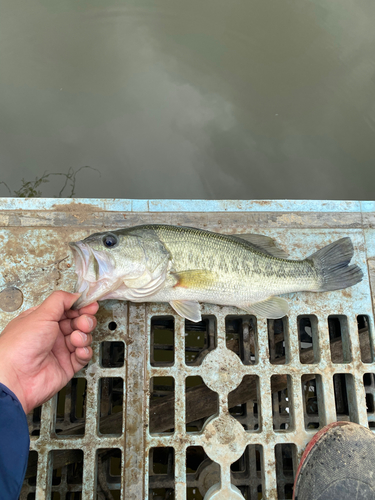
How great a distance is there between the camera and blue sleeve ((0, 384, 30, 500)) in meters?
1.50

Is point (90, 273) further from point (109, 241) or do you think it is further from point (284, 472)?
point (284, 472)

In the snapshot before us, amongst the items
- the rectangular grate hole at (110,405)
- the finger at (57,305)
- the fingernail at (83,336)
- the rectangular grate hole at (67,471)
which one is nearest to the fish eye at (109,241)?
the finger at (57,305)

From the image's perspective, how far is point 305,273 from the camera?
8.18 feet

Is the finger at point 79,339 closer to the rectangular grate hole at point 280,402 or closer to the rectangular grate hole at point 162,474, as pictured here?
the rectangular grate hole at point 162,474

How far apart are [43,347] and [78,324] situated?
25cm

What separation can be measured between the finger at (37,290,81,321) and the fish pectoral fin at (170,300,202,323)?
0.71 m

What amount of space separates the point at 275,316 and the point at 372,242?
1180 millimetres

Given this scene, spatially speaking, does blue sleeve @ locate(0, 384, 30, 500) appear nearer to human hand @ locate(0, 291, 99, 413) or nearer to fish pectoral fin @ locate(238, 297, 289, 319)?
human hand @ locate(0, 291, 99, 413)

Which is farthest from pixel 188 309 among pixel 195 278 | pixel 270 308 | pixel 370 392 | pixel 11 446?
pixel 370 392

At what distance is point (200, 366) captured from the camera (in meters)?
2.48

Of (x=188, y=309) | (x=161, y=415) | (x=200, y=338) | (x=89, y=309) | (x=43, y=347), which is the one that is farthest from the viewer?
(x=200, y=338)

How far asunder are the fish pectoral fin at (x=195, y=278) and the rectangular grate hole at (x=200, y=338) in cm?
53

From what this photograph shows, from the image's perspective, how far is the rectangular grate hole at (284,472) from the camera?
294 centimetres

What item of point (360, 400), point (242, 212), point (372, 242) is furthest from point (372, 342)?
point (242, 212)
